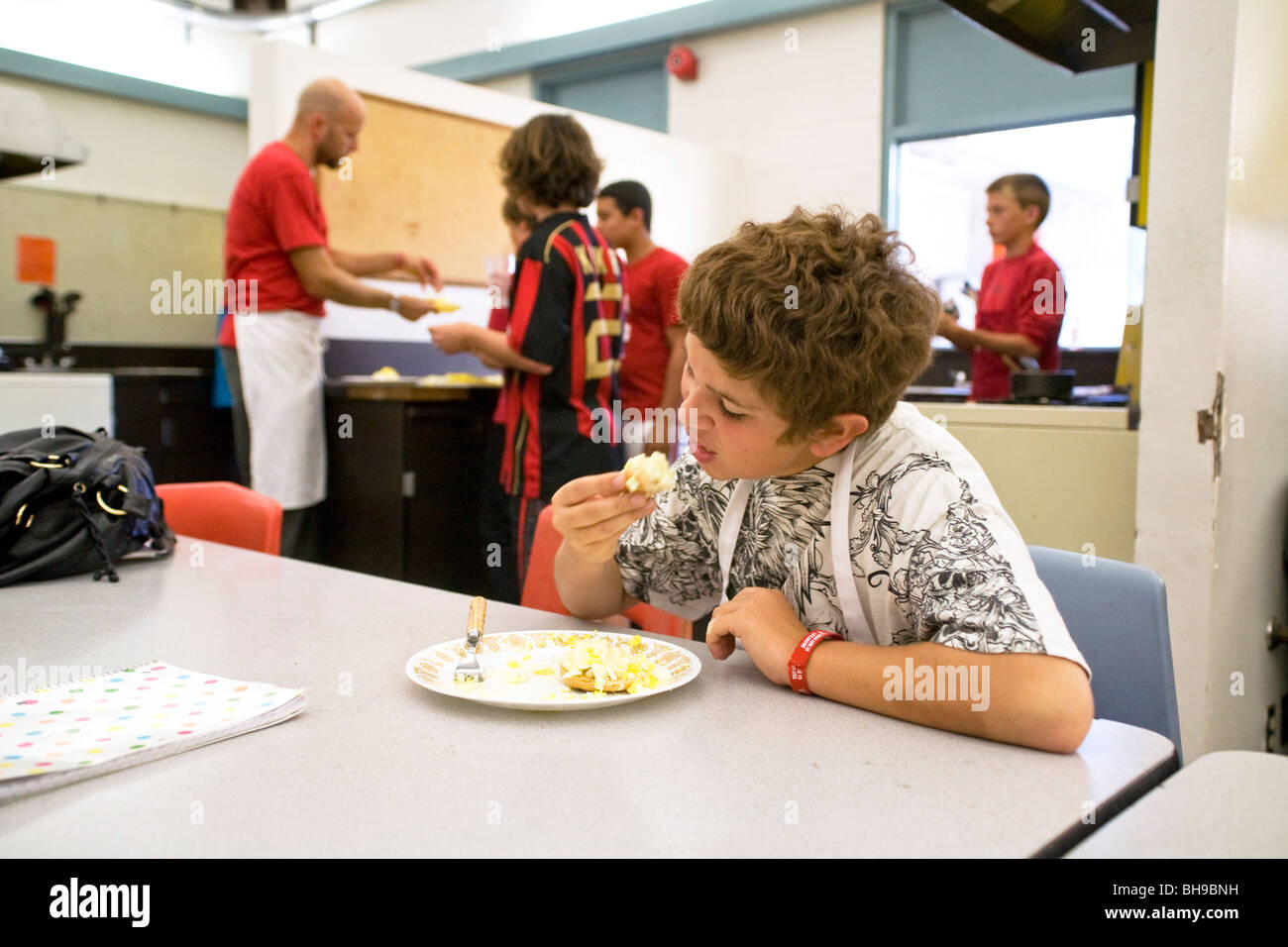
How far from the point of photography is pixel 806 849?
2.37 ft

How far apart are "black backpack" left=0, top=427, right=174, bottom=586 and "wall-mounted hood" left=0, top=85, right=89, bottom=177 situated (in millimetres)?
1683

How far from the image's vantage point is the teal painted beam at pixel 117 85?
585cm

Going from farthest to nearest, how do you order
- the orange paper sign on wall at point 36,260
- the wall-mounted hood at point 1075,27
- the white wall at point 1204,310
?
the orange paper sign on wall at point 36,260 → the wall-mounted hood at point 1075,27 → the white wall at point 1204,310

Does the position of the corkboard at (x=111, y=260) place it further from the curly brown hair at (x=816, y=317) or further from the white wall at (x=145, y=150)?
the curly brown hair at (x=816, y=317)

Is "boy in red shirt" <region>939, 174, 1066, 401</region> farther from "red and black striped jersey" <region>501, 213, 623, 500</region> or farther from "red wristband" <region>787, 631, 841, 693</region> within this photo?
"red wristband" <region>787, 631, 841, 693</region>

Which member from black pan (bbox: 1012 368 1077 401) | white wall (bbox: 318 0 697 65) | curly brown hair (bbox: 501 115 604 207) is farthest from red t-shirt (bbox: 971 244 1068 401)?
white wall (bbox: 318 0 697 65)

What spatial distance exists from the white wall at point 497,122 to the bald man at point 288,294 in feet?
3.00

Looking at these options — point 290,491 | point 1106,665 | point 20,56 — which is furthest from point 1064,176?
point 20,56

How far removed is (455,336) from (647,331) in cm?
79

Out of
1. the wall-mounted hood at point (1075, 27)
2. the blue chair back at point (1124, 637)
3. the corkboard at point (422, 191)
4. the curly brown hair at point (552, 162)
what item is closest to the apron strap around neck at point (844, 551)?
the blue chair back at point (1124, 637)

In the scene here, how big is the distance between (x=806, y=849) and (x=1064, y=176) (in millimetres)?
5822

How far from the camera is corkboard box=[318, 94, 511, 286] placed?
4.52m
